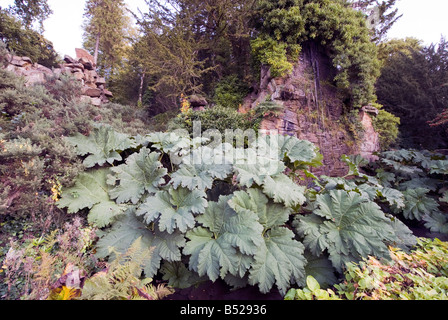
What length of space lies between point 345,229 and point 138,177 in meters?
2.23

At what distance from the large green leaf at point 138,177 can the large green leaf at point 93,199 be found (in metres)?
0.13

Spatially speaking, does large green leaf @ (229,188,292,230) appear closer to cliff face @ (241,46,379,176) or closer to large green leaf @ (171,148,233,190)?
large green leaf @ (171,148,233,190)

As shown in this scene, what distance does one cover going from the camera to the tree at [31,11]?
790 centimetres

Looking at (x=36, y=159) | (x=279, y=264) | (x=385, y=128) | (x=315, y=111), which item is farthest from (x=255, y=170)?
(x=385, y=128)

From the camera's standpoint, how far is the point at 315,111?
561 cm

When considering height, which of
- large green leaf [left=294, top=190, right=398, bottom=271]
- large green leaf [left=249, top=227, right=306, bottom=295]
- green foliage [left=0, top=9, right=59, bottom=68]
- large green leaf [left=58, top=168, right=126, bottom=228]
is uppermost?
green foliage [left=0, top=9, right=59, bottom=68]

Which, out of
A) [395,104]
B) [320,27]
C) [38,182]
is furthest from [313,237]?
[395,104]

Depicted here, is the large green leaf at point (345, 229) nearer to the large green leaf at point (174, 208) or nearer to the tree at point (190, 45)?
the large green leaf at point (174, 208)

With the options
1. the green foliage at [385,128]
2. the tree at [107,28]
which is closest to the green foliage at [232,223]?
the green foliage at [385,128]

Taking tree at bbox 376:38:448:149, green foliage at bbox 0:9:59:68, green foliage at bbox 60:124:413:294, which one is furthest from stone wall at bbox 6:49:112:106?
tree at bbox 376:38:448:149

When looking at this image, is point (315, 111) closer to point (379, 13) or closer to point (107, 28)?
point (379, 13)

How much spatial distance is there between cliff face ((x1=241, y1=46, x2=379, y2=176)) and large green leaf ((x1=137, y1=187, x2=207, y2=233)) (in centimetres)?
356

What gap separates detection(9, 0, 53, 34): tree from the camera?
790 centimetres

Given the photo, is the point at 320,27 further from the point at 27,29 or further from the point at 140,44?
the point at 27,29
